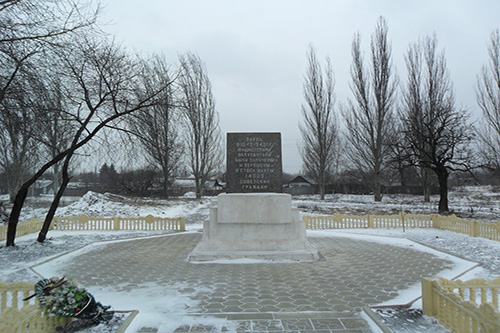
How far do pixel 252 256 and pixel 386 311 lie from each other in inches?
144

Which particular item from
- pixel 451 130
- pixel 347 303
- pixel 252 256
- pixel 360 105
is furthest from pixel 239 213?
pixel 360 105

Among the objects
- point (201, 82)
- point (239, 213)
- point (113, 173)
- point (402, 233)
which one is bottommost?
point (402, 233)

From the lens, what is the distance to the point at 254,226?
7770 mm

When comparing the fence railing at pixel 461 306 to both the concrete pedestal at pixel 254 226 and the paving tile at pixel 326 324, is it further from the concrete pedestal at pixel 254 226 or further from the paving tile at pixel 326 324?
the concrete pedestal at pixel 254 226

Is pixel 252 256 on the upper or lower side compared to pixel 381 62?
lower

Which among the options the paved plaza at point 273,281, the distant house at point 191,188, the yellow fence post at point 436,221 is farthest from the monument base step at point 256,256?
the distant house at point 191,188

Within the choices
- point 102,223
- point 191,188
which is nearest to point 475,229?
point 102,223

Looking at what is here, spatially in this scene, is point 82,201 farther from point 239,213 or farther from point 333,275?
point 333,275

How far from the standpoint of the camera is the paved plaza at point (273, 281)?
158 inches

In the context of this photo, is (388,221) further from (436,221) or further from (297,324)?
(297,324)

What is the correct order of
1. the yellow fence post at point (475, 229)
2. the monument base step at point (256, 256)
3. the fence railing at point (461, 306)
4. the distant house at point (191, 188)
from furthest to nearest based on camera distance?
the distant house at point (191, 188), the yellow fence post at point (475, 229), the monument base step at point (256, 256), the fence railing at point (461, 306)

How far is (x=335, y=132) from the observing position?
35.7 metres

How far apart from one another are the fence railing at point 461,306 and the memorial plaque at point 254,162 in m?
4.73

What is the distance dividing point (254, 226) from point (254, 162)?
1.74m
